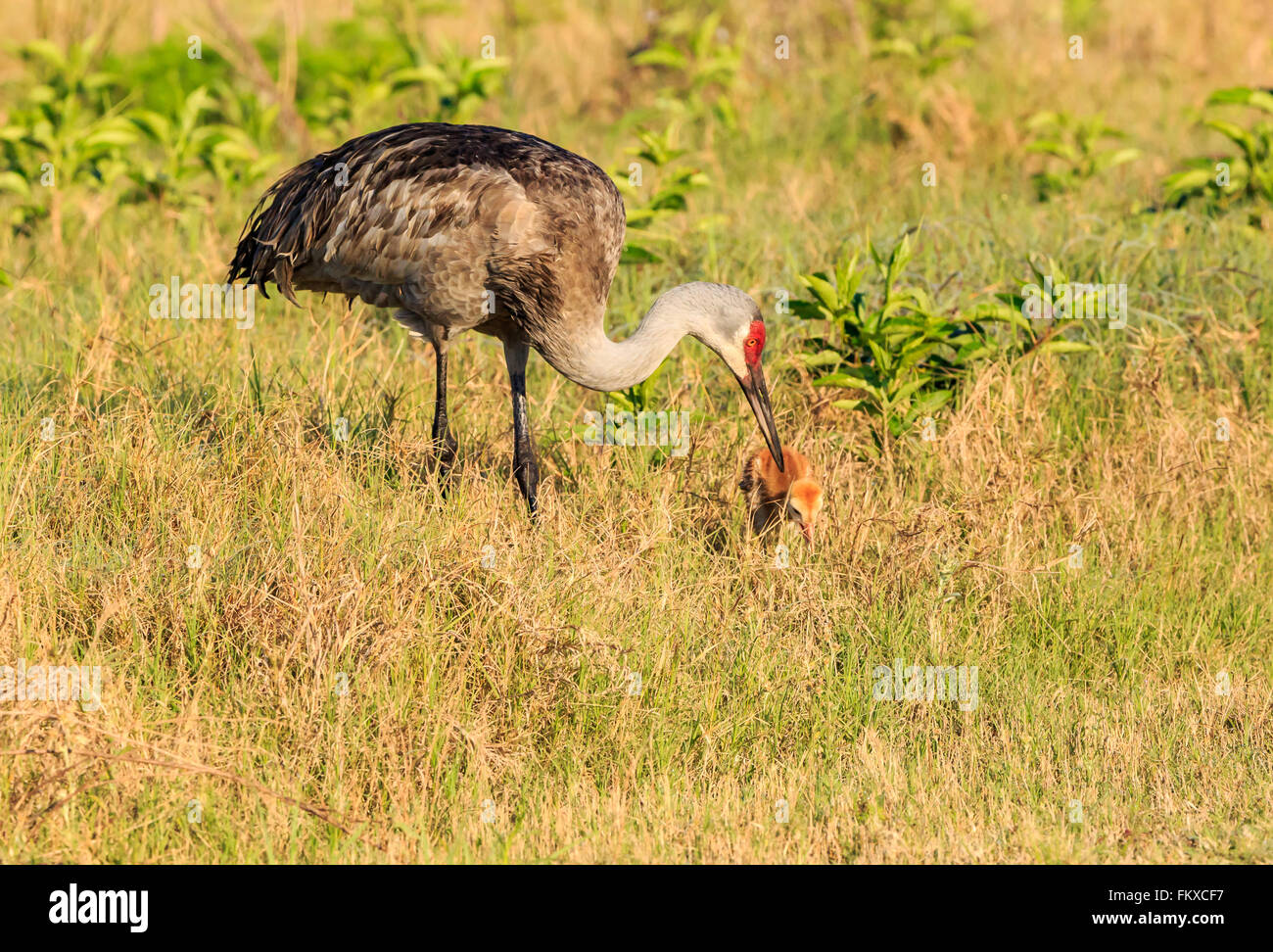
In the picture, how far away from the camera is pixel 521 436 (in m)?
6.56

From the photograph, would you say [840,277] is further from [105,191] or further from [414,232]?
[105,191]

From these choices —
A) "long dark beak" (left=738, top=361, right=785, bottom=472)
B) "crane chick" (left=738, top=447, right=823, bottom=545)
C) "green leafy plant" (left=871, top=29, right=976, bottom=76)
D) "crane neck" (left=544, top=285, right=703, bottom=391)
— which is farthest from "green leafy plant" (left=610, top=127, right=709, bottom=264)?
"green leafy plant" (left=871, top=29, right=976, bottom=76)

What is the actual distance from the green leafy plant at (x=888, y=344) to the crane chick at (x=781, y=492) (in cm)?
60

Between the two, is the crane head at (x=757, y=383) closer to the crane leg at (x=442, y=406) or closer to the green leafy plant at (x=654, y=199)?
the crane leg at (x=442, y=406)

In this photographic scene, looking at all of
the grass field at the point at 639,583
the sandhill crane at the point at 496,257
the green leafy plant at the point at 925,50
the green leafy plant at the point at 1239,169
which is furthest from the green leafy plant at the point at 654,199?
the green leafy plant at the point at 1239,169

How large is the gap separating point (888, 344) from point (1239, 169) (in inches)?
133

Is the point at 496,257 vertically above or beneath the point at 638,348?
above

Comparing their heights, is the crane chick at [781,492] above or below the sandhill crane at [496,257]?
below

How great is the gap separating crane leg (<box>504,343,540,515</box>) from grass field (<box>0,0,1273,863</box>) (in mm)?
180

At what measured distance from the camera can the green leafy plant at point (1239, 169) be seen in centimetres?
862

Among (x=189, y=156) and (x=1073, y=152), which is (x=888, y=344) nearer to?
(x=1073, y=152)

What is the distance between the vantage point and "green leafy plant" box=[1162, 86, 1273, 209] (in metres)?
8.62

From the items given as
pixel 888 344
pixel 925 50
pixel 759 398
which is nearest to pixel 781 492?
pixel 759 398

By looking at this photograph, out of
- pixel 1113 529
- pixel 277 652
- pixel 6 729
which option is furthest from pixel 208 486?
pixel 1113 529
